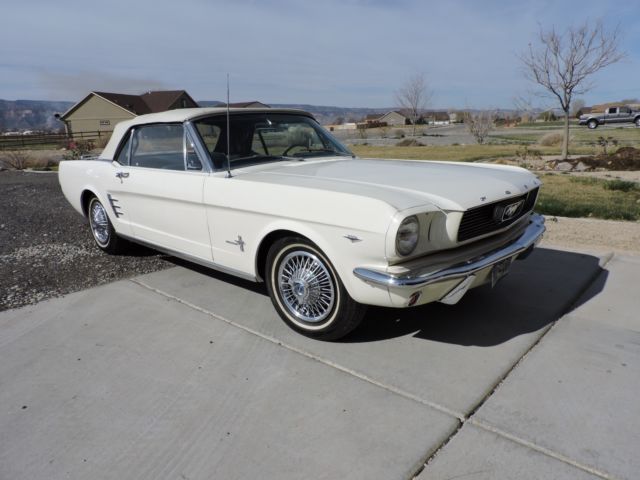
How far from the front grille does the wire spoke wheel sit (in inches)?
142

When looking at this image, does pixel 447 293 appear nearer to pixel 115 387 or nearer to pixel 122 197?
Result: pixel 115 387

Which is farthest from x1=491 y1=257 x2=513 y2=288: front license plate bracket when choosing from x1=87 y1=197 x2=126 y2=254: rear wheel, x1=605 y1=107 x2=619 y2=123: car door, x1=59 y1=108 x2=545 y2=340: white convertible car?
x1=605 y1=107 x2=619 y2=123: car door

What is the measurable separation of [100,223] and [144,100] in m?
55.2

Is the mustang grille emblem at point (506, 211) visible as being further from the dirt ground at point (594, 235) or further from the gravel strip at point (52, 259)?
the gravel strip at point (52, 259)

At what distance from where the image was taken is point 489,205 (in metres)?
3.00

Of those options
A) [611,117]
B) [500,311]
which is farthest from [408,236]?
[611,117]

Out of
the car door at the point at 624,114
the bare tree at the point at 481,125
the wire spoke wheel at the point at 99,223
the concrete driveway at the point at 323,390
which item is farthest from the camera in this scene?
the car door at the point at 624,114

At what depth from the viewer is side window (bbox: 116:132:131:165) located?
180 inches

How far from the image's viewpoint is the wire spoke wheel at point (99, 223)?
5051mm

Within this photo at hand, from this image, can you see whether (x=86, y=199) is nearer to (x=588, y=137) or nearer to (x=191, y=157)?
(x=191, y=157)

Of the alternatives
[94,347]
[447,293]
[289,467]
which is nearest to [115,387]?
[94,347]

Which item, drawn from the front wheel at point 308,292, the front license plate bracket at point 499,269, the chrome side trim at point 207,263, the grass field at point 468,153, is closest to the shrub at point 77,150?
the grass field at point 468,153

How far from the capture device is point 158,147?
4.25 m

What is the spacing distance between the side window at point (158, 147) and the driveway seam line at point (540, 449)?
277 centimetres
